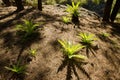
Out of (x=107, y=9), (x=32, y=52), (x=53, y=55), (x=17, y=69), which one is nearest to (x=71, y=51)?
(x=53, y=55)

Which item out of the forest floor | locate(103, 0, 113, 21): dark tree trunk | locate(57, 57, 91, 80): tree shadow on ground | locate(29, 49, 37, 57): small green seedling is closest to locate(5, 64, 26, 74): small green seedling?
the forest floor

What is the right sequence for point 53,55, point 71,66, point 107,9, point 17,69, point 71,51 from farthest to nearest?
1. point 107,9
2. point 53,55
3. point 71,51
4. point 71,66
5. point 17,69

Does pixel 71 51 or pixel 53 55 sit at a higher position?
pixel 71 51

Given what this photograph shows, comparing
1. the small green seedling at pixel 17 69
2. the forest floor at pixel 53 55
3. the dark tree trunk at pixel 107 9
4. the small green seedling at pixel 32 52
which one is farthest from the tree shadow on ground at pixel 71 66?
the dark tree trunk at pixel 107 9

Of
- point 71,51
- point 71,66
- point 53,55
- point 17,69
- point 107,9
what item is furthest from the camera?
point 107,9

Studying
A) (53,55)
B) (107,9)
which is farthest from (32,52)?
(107,9)

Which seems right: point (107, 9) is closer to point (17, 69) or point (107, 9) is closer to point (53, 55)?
point (53, 55)

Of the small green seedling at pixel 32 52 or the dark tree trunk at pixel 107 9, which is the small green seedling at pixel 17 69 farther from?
the dark tree trunk at pixel 107 9

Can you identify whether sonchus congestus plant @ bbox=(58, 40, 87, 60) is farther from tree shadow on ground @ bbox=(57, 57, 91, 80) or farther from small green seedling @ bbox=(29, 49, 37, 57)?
small green seedling @ bbox=(29, 49, 37, 57)

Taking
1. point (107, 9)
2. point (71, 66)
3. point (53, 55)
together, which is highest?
point (107, 9)

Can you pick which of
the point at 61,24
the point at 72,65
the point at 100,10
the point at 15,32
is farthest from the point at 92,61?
the point at 100,10

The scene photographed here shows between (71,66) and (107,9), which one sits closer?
(71,66)

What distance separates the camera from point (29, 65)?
558cm

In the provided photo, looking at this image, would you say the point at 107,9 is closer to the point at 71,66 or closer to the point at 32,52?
the point at 71,66
